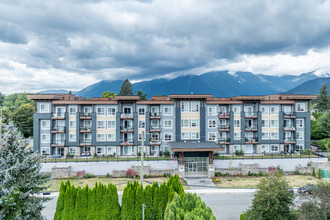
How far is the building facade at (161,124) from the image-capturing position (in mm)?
43375

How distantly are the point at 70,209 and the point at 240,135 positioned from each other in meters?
36.8

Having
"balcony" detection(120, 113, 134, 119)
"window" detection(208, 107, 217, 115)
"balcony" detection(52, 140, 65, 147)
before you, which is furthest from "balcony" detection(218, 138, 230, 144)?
→ "balcony" detection(52, 140, 65, 147)

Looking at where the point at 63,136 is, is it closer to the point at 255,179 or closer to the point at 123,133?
the point at 123,133

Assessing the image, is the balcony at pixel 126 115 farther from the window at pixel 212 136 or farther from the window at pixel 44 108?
the window at pixel 212 136

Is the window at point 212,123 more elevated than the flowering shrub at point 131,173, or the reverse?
the window at point 212,123

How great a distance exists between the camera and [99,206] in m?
17.1

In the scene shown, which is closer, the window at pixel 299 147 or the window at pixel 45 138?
the window at pixel 45 138

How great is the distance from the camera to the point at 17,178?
13727mm

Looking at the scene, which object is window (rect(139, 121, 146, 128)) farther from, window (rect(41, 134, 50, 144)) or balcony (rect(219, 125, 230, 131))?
window (rect(41, 134, 50, 144))

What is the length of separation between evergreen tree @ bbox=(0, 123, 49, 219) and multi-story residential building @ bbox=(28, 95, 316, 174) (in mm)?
29368

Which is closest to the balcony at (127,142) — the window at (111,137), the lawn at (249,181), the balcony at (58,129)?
the window at (111,137)

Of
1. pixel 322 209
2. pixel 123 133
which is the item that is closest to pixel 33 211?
pixel 322 209

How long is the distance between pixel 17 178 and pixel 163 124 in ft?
106

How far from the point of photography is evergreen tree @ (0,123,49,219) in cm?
1280
